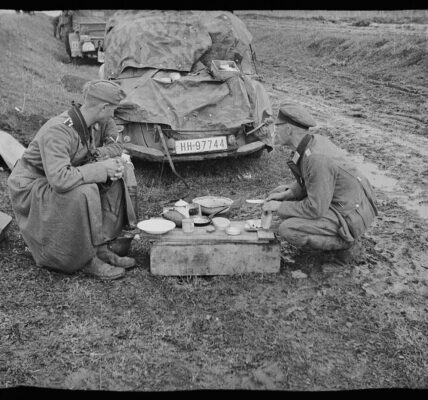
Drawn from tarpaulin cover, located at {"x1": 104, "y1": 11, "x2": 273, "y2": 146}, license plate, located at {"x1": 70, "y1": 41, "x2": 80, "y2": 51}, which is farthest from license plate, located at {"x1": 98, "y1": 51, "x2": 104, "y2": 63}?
tarpaulin cover, located at {"x1": 104, "y1": 11, "x2": 273, "y2": 146}

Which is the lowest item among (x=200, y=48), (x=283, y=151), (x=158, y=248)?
(x=283, y=151)

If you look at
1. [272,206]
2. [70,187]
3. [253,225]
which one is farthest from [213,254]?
[70,187]

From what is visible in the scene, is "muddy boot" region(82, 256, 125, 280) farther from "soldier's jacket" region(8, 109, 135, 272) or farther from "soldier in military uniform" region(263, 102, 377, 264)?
"soldier in military uniform" region(263, 102, 377, 264)

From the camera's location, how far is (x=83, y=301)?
369cm

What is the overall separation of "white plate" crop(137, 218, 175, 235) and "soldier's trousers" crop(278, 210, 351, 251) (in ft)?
2.98

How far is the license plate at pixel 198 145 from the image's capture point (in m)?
5.77

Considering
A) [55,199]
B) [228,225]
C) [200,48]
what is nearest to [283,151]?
[200,48]

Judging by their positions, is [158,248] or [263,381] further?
[158,248]

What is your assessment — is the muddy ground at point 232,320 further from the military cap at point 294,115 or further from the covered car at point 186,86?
the military cap at point 294,115

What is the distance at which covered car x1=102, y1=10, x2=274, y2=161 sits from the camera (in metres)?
5.82

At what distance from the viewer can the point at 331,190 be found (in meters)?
3.80

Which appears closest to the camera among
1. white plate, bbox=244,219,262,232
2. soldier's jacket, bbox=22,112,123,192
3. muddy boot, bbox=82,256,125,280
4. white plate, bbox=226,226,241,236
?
soldier's jacket, bbox=22,112,123,192

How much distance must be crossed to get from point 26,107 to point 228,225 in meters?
5.75

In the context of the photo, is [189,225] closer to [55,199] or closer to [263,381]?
[55,199]
